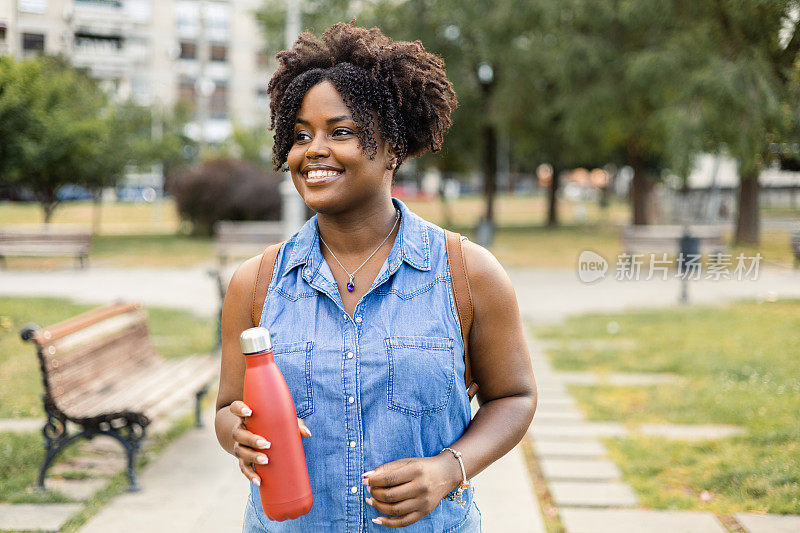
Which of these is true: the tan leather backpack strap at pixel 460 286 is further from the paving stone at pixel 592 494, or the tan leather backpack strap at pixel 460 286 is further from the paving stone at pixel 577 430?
the paving stone at pixel 577 430

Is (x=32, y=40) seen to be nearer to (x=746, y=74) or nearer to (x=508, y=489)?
(x=508, y=489)

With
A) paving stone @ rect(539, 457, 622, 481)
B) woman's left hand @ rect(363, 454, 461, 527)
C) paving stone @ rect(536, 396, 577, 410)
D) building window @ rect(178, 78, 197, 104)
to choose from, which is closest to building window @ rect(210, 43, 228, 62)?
building window @ rect(178, 78, 197, 104)

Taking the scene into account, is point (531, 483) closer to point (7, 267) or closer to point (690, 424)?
point (690, 424)

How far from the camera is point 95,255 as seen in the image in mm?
18219

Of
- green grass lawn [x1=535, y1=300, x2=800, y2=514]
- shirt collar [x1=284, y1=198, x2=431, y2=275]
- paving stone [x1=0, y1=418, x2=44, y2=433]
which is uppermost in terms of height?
shirt collar [x1=284, y1=198, x2=431, y2=275]

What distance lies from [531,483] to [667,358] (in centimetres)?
350

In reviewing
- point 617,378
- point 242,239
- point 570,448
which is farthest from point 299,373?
point 242,239

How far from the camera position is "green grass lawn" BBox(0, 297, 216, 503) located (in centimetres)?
468

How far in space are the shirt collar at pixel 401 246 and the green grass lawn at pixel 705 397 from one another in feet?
9.88

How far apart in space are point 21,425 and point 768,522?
4888mm

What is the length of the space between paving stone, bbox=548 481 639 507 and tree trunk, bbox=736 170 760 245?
669 inches

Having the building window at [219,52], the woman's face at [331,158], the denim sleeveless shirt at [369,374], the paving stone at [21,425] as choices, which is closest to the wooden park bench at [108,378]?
the paving stone at [21,425]

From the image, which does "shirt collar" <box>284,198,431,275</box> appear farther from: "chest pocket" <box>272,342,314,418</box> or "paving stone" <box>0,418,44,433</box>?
"paving stone" <box>0,418,44,433</box>

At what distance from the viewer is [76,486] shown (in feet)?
14.9
